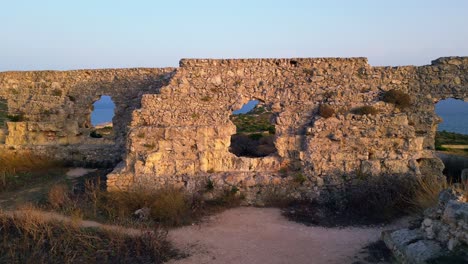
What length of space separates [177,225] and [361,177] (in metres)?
5.13

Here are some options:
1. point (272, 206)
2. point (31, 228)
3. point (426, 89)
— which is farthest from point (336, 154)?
point (31, 228)

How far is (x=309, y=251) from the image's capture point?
777 cm

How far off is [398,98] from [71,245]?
9.58 meters

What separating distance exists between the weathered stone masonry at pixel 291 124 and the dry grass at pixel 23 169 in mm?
3779

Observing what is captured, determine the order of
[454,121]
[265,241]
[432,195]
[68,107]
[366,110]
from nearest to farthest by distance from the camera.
Answer: [432,195], [265,241], [366,110], [68,107], [454,121]

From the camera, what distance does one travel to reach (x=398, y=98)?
11594 mm

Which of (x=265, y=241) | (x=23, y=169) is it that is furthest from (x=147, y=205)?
(x=23, y=169)

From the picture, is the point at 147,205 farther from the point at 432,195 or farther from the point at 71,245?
the point at 432,195

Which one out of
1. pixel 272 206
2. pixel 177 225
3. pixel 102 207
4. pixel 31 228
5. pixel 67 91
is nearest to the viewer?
pixel 31 228

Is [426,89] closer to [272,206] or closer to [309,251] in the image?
[272,206]

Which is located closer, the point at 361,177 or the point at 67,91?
the point at 361,177

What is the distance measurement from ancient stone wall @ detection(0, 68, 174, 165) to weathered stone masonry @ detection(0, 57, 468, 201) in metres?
3.24

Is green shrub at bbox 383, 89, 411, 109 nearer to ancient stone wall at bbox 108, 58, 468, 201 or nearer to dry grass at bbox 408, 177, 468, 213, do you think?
ancient stone wall at bbox 108, 58, 468, 201

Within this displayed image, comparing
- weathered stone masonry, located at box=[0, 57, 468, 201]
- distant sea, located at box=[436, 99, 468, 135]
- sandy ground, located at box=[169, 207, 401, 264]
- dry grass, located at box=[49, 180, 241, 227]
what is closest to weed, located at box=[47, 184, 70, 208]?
dry grass, located at box=[49, 180, 241, 227]
